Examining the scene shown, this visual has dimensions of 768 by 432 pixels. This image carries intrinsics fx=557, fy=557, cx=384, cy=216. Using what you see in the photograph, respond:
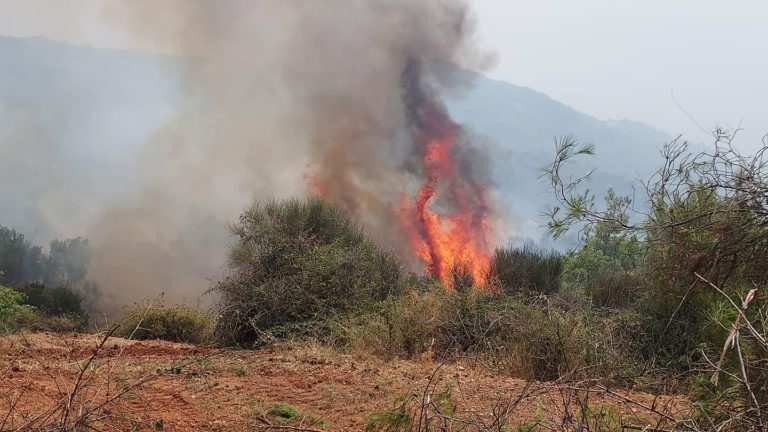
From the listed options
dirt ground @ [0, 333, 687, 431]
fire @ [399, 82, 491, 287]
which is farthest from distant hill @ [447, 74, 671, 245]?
dirt ground @ [0, 333, 687, 431]

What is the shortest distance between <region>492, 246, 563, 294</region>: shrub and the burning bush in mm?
3415

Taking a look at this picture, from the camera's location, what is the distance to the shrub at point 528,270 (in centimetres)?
1722

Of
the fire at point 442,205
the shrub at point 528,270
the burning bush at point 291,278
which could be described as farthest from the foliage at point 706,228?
the fire at point 442,205

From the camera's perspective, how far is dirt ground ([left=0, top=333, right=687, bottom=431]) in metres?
4.05

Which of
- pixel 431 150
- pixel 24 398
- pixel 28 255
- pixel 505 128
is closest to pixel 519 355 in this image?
pixel 24 398

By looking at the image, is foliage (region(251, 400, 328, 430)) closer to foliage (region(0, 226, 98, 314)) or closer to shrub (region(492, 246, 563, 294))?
shrub (region(492, 246, 563, 294))

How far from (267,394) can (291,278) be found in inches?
337

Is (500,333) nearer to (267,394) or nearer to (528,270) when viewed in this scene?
(267,394)

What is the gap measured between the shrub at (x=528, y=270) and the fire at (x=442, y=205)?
3.44 m

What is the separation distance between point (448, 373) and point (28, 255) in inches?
1297

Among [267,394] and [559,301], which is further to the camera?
A: [559,301]

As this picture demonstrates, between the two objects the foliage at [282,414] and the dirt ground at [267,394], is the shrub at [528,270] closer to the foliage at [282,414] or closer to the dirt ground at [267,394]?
the dirt ground at [267,394]

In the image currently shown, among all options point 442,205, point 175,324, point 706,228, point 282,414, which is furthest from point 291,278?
point 442,205

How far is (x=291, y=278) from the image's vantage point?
14.9 meters
